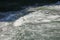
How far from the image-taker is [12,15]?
7.33 metres

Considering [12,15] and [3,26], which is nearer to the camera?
[3,26]

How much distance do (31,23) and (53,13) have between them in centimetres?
135

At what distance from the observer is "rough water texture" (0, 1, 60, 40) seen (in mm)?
5340

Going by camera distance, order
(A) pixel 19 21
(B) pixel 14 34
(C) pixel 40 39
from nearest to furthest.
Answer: (C) pixel 40 39, (B) pixel 14 34, (A) pixel 19 21

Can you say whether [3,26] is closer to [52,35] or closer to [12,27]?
[12,27]

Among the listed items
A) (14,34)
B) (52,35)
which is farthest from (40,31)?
(14,34)

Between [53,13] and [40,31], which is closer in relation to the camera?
[40,31]

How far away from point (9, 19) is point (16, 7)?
219 cm

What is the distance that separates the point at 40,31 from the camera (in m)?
5.64

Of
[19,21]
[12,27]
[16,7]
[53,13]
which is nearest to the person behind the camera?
[12,27]

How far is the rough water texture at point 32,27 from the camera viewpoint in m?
5.34

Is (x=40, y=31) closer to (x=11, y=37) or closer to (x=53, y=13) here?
(x=11, y=37)

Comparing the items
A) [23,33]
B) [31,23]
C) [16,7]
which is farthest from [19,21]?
[16,7]

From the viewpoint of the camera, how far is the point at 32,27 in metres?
5.94
